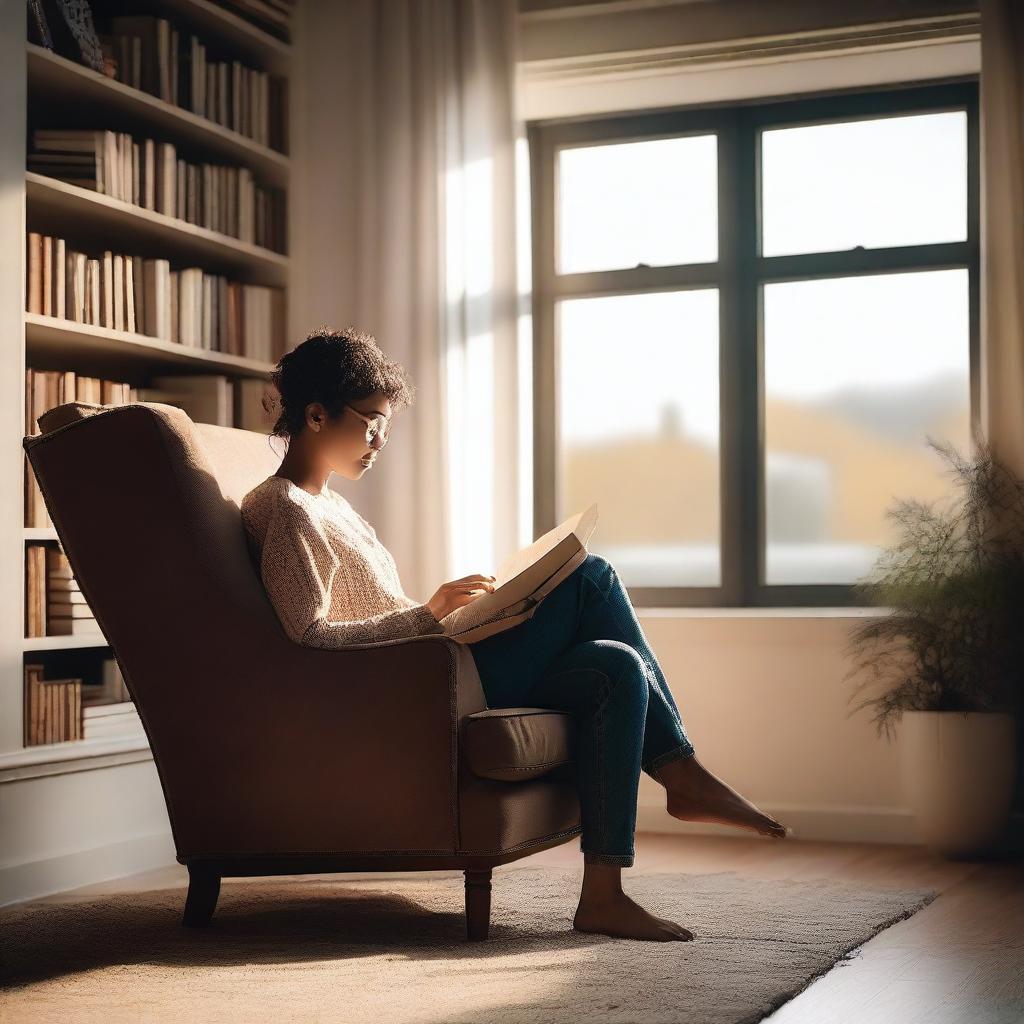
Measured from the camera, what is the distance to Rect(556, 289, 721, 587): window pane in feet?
14.8

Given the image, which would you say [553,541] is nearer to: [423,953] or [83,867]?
[423,953]

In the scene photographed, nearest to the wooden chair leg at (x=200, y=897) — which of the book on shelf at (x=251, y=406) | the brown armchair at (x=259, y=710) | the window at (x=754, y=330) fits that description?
the brown armchair at (x=259, y=710)

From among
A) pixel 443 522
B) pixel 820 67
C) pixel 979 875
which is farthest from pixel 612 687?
pixel 820 67

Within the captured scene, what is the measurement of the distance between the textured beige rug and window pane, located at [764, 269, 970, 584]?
53.8 inches

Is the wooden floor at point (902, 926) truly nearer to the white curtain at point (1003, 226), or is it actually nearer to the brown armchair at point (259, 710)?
the brown armchair at point (259, 710)

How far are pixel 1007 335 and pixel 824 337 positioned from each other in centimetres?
72

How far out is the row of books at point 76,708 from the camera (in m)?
3.27

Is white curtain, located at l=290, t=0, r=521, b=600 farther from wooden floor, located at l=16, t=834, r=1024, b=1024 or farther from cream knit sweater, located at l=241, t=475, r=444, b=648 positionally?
cream knit sweater, located at l=241, t=475, r=444, b=648

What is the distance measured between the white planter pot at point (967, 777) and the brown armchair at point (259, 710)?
4.17 ft

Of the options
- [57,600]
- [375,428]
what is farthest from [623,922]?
[57,600]

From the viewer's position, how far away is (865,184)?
4.39 m

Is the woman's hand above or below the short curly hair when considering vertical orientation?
below

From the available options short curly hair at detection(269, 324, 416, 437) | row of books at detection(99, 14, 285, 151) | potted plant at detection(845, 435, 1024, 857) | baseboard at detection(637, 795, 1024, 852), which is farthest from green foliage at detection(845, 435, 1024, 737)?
row of books at detection(99, 14, 285, 151)

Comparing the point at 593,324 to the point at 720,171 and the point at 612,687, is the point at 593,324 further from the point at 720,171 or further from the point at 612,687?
the point at 612,687
